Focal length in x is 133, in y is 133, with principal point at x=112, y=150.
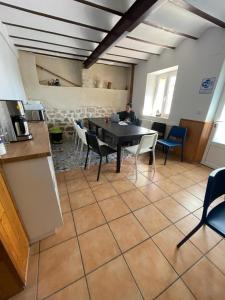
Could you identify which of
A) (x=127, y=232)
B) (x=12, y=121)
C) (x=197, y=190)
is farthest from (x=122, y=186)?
(x=12, y=121)

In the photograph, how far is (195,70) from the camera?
2.70m

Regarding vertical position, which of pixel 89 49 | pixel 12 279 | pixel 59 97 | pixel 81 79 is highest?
pixel 89 49

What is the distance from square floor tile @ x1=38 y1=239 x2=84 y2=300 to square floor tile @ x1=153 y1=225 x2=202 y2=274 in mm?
746

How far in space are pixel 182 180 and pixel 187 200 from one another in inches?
20.6

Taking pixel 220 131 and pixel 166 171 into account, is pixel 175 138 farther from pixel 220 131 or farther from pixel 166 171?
pixel 166 171

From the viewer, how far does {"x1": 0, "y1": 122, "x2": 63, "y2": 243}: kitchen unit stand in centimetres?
98

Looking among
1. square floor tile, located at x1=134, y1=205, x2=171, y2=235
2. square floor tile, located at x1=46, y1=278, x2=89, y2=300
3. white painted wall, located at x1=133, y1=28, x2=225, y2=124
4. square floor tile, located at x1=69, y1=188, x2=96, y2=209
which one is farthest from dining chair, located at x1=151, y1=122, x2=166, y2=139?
square floor tile, located at x1=46, y1=278, x2=89, y2=300

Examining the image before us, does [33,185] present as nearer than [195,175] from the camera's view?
Yes

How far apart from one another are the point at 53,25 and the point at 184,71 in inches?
106

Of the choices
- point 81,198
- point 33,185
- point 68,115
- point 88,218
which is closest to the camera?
point 33,185

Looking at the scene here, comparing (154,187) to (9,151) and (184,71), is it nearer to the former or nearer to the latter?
(9,151)

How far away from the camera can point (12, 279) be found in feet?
2.87

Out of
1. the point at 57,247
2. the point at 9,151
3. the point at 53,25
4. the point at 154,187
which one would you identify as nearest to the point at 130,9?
the point at 53,25

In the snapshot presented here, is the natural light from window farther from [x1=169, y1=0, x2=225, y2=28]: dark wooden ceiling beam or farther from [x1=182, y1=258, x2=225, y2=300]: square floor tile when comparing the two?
[x1=182, y1=258, x2=225, y2=300]: square floor tile
